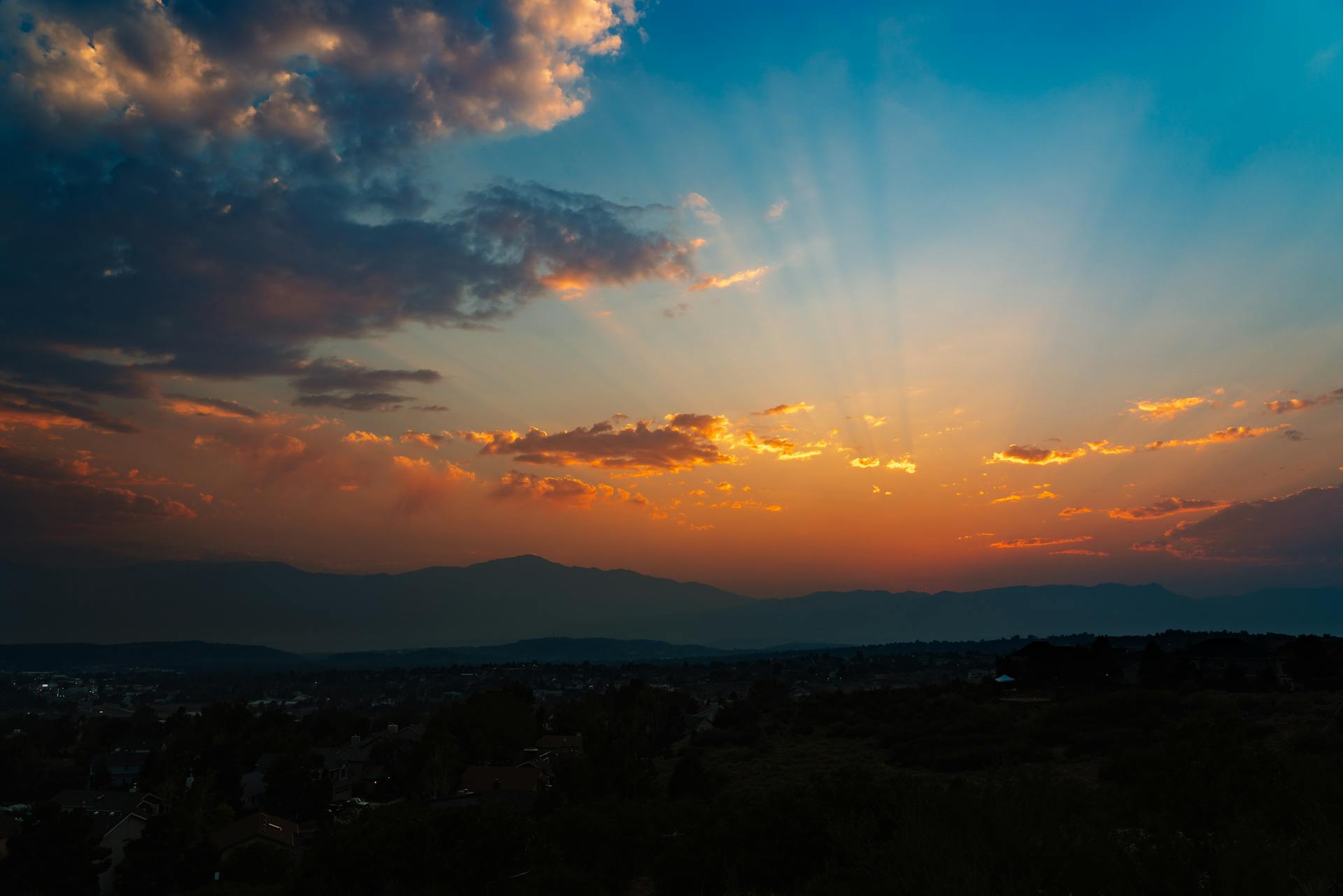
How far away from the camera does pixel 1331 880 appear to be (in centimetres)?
1070

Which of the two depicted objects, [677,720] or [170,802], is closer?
[170,802]

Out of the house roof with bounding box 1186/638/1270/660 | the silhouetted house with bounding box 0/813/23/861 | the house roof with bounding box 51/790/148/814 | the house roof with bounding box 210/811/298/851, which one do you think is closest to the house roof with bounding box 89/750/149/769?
the house roof with bounding box 51/790/148/814

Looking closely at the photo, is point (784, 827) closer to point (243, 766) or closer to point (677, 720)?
point (677, 720)

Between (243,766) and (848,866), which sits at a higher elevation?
(848,866)

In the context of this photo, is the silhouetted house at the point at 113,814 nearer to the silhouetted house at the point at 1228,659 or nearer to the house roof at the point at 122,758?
the house roof at the point at 122,758

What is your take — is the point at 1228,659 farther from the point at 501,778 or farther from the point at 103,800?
the point at 103,800

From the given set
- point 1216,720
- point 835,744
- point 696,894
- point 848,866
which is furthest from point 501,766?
point 1216,720

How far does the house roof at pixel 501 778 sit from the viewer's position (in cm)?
4808

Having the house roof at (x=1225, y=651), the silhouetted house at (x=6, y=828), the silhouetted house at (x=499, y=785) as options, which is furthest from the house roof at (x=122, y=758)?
the house roof at (x=1225, y=651)

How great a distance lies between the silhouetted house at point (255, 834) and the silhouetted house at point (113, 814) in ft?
11.4

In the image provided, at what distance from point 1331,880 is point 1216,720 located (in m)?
6.90

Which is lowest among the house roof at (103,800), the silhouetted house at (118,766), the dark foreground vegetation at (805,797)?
the silhouetted house at (118,766)

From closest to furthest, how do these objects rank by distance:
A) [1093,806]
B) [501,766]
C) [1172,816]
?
[1172,816], [1093,806], [501,766]

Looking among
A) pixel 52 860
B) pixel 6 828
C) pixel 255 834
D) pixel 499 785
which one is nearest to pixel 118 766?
pixel 6 828
